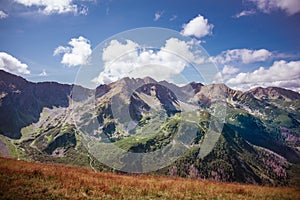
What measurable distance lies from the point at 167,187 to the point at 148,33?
39.4 ft

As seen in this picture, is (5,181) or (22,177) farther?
(22,177)

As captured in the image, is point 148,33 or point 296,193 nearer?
point 296,193

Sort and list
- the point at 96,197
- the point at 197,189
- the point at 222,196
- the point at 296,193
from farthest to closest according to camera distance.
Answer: the point at 296,193 < the point at 197,189 < the point at 222,196 < the point at 96,197

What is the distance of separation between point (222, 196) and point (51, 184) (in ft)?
33.7

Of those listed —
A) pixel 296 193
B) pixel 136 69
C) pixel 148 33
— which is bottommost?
pixel 296 193

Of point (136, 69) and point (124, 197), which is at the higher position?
point (136, 69)

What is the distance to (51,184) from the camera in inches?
554

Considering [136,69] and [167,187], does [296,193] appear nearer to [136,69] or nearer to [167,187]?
[167,187]

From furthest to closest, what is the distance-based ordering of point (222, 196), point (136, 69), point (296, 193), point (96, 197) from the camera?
point (136, 69)
point (296, 193)
point (222, 196)
point (96, 197)

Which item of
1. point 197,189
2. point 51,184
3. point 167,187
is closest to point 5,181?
point 51,184

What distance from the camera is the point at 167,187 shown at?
1648 centimetres

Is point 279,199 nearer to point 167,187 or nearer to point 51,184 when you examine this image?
point 167,187

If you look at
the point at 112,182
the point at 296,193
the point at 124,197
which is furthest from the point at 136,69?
the point at 296,193

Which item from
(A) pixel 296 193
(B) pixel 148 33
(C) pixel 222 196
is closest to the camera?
(C) pixel 222 196
